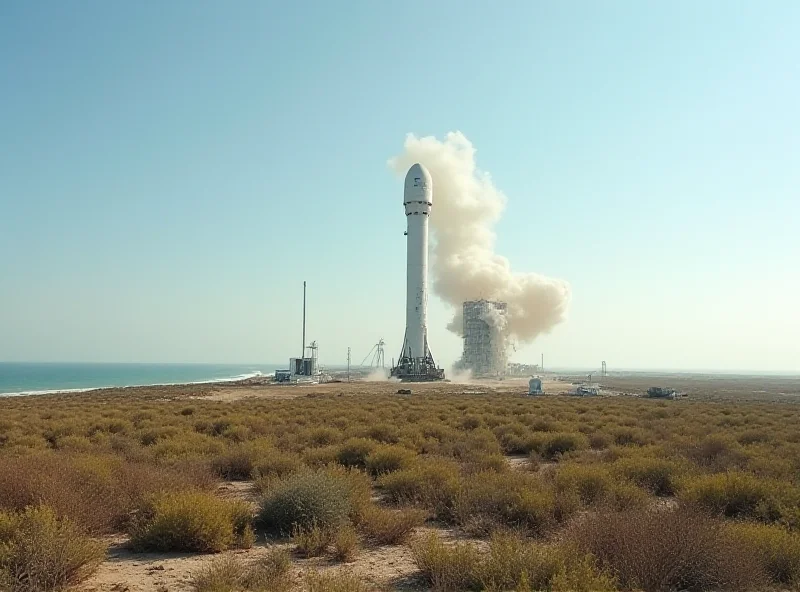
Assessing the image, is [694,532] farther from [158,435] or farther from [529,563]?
[158,435]

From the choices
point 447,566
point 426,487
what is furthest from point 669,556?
point 426,487

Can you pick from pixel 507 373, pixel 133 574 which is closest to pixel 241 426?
pixel 133 574

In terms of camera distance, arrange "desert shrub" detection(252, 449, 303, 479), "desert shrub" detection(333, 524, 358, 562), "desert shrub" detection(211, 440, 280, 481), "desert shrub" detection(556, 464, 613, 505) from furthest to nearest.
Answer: "desert shrub" detection(211, 440, 280, 481) → "desert shrub" detection(252, 449, 303, 479) → "desert shrub" detection(556, 464, 613, 505) → "desert shrub" detection(333, 524, 358, 562)

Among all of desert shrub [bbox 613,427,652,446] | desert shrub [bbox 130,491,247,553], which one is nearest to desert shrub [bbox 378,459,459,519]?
desert shrub [bbox 130,491,247,553]

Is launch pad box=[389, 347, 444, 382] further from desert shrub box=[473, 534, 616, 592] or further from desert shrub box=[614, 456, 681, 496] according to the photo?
desert shrub box=[473, 534, 616, 592]

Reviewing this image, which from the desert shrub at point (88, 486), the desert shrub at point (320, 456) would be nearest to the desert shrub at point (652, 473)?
the desert shrub at point (320, 456)

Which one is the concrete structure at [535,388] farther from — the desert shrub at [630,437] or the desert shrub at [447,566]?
the desert shrub at [447,566]
